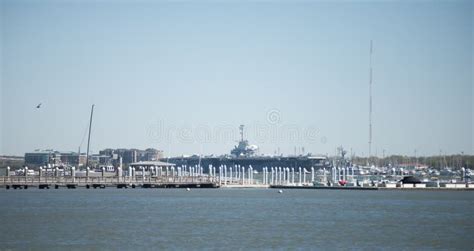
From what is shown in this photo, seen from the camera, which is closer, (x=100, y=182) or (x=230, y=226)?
(x=230, y=226)

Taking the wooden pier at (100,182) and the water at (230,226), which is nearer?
the water at (230,226)

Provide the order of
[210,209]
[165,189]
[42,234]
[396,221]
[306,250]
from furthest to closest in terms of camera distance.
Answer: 1. [165,189]
2. [210,209]
3. [396,221]
4. [42,234]
5. [306,250]

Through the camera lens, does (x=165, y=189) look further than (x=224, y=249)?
Yes

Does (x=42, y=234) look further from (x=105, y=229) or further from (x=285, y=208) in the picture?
(x=285, y=208)

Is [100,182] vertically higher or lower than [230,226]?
higher

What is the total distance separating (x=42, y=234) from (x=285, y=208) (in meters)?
27.3

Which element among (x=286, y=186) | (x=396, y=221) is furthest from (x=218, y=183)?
(x=396, y=221)

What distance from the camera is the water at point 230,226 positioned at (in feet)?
133

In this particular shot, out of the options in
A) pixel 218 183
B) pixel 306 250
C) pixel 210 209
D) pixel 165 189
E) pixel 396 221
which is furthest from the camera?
pixel 218 183

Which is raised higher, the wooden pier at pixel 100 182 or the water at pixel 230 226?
the wooden pier at pixel 100 182

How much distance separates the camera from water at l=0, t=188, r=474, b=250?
40500 millimetres

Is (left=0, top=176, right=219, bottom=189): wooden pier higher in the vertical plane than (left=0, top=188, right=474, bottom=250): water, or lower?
higher

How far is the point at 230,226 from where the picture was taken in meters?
49.8

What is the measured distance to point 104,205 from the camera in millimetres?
69250
